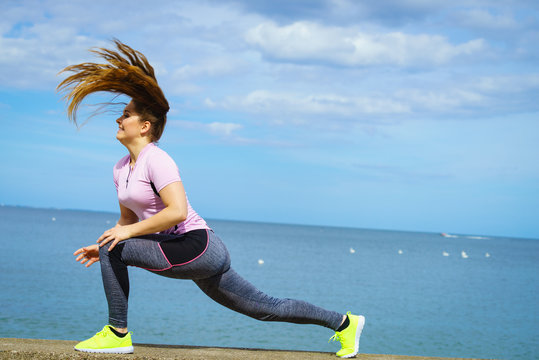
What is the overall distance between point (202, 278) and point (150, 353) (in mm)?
614

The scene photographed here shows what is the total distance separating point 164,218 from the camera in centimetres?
366

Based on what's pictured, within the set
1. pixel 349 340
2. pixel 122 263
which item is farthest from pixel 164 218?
pixel 349 340

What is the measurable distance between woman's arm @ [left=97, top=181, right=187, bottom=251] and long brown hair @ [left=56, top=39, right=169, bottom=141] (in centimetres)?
58

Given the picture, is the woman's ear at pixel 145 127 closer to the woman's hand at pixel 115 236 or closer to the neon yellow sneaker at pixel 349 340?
the woman's hand at pixel 115 236

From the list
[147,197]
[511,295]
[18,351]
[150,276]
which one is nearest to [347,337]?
[147,197]

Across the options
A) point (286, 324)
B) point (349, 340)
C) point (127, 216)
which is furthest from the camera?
point (286, 324)

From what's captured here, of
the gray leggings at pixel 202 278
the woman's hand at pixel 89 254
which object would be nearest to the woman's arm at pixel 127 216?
the woman's hand at pixel 89 254

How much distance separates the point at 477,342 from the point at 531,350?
157 cm

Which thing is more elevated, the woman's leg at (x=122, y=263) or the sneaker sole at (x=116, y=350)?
the woman's leg at (x=122, y=263)

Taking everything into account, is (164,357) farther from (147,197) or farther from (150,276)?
(150,276)

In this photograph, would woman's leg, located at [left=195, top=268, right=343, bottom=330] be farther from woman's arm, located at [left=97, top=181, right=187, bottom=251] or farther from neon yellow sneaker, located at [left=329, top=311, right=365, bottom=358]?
woman's arm, located at [left=97, top=181, right=187, bottom=251]

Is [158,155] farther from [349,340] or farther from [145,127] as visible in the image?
[349,340]

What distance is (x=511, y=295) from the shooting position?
3397 centimetres

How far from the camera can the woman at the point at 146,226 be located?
3.72 meters
